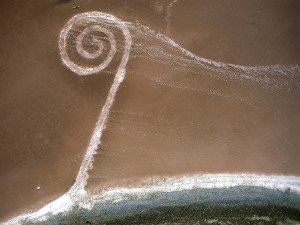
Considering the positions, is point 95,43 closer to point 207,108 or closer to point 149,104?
point 149,104

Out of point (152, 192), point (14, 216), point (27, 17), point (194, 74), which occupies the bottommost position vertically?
point (14, 216)

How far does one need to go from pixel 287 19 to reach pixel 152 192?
388 cm

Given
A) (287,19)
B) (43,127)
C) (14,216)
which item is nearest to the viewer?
(14,216)

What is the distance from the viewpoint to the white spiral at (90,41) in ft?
20.9

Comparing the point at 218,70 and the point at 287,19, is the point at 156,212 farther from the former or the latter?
the point at 287,19

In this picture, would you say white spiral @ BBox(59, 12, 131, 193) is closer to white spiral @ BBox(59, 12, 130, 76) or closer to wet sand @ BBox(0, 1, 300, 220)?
white spiral @ BBox(59, 12, 130, 76)

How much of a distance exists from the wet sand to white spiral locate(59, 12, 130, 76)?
111 millimetres

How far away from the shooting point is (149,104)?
6.25 metres

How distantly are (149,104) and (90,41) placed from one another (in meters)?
1.46

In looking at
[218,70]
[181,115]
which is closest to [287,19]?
[218,70]

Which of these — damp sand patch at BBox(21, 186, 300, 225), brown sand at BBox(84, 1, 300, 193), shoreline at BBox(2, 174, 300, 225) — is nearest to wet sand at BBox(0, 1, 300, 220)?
brown sand at BBox(84, 1, 300, 193)

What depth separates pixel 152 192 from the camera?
5.84m

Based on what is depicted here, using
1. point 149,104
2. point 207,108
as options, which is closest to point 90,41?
point 149,104

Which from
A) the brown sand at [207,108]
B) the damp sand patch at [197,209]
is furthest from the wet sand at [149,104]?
the damp sand patch at [197,209]
